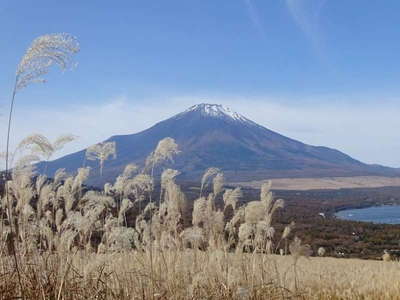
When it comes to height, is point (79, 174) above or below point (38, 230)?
above

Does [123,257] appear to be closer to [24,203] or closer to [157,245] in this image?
[157,245]

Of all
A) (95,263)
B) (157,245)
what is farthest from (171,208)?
(95,263)

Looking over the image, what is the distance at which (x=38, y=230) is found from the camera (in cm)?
533

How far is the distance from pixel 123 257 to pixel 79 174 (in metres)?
1.08

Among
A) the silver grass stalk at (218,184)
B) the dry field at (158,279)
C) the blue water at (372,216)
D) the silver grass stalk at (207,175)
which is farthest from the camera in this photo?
the blue water at (372,216)

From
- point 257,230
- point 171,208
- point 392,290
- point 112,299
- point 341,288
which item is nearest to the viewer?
point 112,299

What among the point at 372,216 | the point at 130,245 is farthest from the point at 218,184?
the point at 372,216

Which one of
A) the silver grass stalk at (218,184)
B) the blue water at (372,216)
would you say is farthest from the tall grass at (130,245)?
the blue water at (372,216)

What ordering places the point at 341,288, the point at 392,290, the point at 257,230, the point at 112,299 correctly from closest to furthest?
the point at 112,299, the point at 257,230, the point at 392,290, the point at 341,288

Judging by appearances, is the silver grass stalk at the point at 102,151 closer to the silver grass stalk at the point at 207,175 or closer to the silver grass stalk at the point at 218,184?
the silver grass stalk at the point at 207,175

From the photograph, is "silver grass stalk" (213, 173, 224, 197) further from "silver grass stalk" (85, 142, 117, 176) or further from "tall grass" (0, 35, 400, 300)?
"silver grass stalk" (85, 142, 117, 176)

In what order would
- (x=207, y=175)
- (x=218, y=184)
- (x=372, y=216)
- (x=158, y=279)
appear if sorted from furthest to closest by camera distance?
1. (x=372, y=216)
2. (x=218, y=184)
3. (x=207, y=175)
4. (x=158, y=279)

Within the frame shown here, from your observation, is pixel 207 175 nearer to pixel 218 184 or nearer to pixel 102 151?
pixel 218 184

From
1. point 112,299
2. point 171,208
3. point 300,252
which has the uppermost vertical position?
point 171,208
